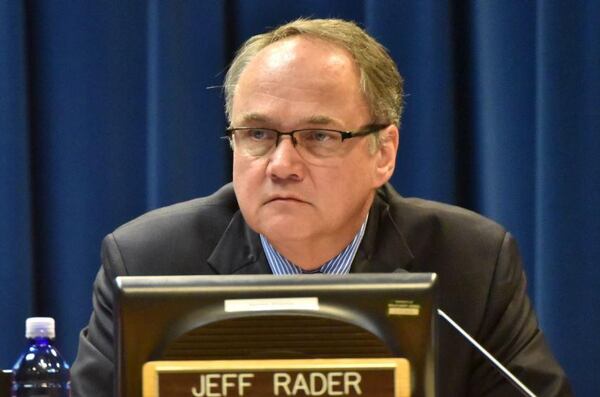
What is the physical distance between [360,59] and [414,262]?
0.49 m

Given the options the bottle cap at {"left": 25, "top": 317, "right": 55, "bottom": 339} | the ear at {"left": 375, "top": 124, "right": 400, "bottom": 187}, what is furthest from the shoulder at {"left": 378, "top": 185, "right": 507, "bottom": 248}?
the bottle cap at {"left": 25, "top": 317, "right": 55, "bottom": 339}

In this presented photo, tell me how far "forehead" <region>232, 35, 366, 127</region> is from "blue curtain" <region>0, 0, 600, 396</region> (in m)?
0.82

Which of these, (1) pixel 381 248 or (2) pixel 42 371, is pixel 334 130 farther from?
(2) pixel 42 371

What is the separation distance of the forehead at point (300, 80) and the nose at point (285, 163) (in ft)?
0.25

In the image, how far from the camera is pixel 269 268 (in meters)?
2.54

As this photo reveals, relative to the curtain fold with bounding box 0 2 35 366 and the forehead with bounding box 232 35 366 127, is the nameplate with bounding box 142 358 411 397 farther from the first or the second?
the curtain fold with bounding box 0 2 35 366

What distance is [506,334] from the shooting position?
2457 millimetres

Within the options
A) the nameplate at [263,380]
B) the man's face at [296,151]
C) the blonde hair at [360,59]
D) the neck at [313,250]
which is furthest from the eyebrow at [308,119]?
the nameplate at [263,380]

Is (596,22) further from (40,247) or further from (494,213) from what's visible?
(40,247)

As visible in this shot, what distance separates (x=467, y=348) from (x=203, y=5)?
55.2 inches

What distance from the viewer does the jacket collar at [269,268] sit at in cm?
253

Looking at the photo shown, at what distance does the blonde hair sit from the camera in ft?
8.20

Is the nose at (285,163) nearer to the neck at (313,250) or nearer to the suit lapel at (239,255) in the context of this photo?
the neck at (313,250)

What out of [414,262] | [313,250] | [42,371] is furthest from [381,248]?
[42,371]
